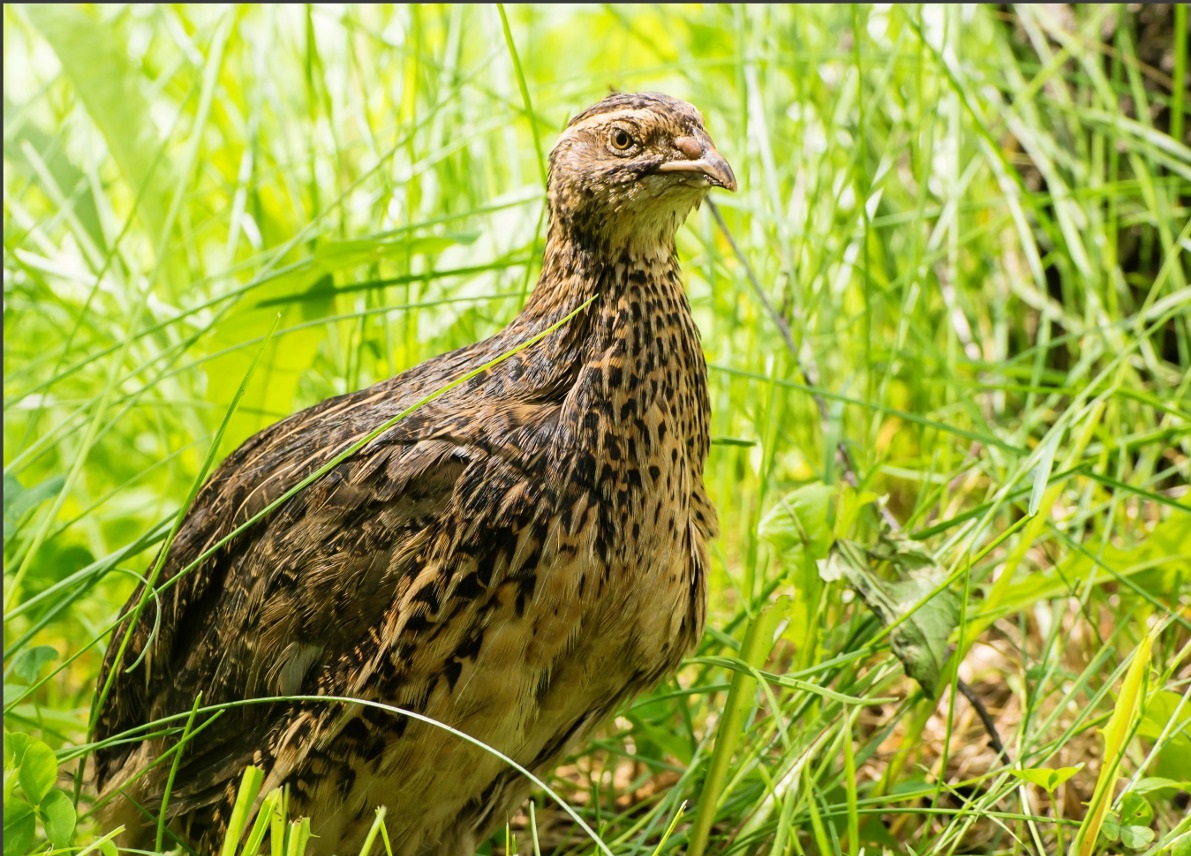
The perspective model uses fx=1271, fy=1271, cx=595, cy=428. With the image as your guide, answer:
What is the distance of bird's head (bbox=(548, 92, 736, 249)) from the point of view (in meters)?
2.21

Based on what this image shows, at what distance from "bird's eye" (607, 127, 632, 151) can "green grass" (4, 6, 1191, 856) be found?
0.97 feet

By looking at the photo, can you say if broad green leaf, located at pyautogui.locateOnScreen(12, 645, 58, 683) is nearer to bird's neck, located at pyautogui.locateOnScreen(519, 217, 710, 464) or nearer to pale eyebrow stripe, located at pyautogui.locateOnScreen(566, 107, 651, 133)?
bird's neck, located at pyautogui.locateOnScreen(519, 217, 710, 464)

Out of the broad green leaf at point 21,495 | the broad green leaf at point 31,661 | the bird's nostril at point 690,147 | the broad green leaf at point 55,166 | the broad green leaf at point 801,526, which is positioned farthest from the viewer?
the broad green leaf at point 55,166

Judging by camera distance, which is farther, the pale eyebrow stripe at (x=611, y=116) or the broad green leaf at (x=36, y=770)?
the pale eyebrow stripe at (x=611, y=116)

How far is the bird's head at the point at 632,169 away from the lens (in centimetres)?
221

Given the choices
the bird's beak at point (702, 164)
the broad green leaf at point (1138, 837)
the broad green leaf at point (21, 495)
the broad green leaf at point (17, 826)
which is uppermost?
the bird's beak at point (702, 164)

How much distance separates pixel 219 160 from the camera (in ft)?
14.8

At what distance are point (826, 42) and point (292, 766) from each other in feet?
9.49

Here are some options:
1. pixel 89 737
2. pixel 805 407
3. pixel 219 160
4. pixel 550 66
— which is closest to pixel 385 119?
pixel 219 160

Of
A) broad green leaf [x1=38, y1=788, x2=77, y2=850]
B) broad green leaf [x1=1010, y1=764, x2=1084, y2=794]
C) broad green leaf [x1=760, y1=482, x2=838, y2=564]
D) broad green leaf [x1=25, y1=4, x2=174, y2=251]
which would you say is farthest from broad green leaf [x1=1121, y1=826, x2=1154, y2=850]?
broad green leaf [x1=25, y1=4, x2=174, y2=251]

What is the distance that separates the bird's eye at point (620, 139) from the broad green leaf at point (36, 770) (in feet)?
4.55

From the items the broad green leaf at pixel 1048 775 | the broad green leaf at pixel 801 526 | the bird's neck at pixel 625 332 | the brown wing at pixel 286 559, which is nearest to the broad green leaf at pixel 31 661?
the brown wing at pixel 286 559

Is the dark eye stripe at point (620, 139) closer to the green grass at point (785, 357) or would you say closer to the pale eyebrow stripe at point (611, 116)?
the pale eyebrow stripe at point (611, 116)

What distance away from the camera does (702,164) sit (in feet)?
7.11
